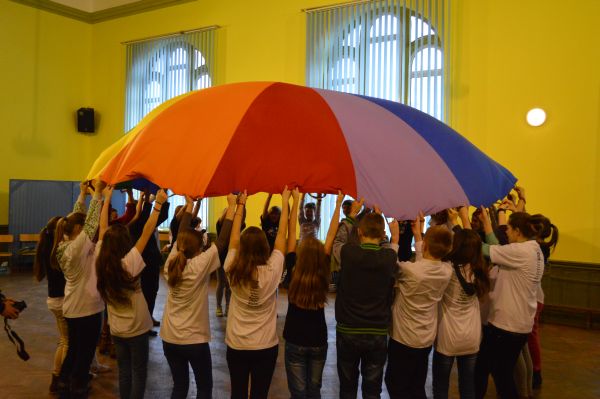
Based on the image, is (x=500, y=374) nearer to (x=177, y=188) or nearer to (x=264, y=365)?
(x=264, y=365)

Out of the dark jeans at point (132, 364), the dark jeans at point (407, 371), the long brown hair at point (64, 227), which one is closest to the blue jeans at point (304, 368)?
the dark jeans at point (407, 371)

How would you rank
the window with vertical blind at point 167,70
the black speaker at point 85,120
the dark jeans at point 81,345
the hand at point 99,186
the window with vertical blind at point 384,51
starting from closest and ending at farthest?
the hand at point 99,186, the dark jeans at point 81,345, the window with vertical blind at point 384,51, the window with vertical blind at point 167,70, the black speaker at point 85,120

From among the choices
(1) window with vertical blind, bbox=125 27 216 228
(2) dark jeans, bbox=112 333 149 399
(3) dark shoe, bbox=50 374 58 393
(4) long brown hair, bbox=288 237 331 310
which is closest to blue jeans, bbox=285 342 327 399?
(4) long brown hair, bbox=288 237 331 310

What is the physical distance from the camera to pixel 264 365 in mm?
2756

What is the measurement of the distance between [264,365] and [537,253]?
1.76m

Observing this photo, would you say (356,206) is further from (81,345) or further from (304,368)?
(81,345)

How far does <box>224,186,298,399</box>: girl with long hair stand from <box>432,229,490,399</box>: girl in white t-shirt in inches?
39.1

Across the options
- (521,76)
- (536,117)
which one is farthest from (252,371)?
(521,76)

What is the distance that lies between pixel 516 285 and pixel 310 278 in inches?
54.1

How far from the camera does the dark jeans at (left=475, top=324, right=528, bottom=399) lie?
10.8 ft

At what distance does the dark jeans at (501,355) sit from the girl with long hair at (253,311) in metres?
1.45

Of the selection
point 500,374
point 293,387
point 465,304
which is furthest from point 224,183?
point 500,374

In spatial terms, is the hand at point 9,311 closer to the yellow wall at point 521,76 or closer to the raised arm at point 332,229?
the raised arm at point 332,229

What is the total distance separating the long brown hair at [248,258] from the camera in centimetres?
266
